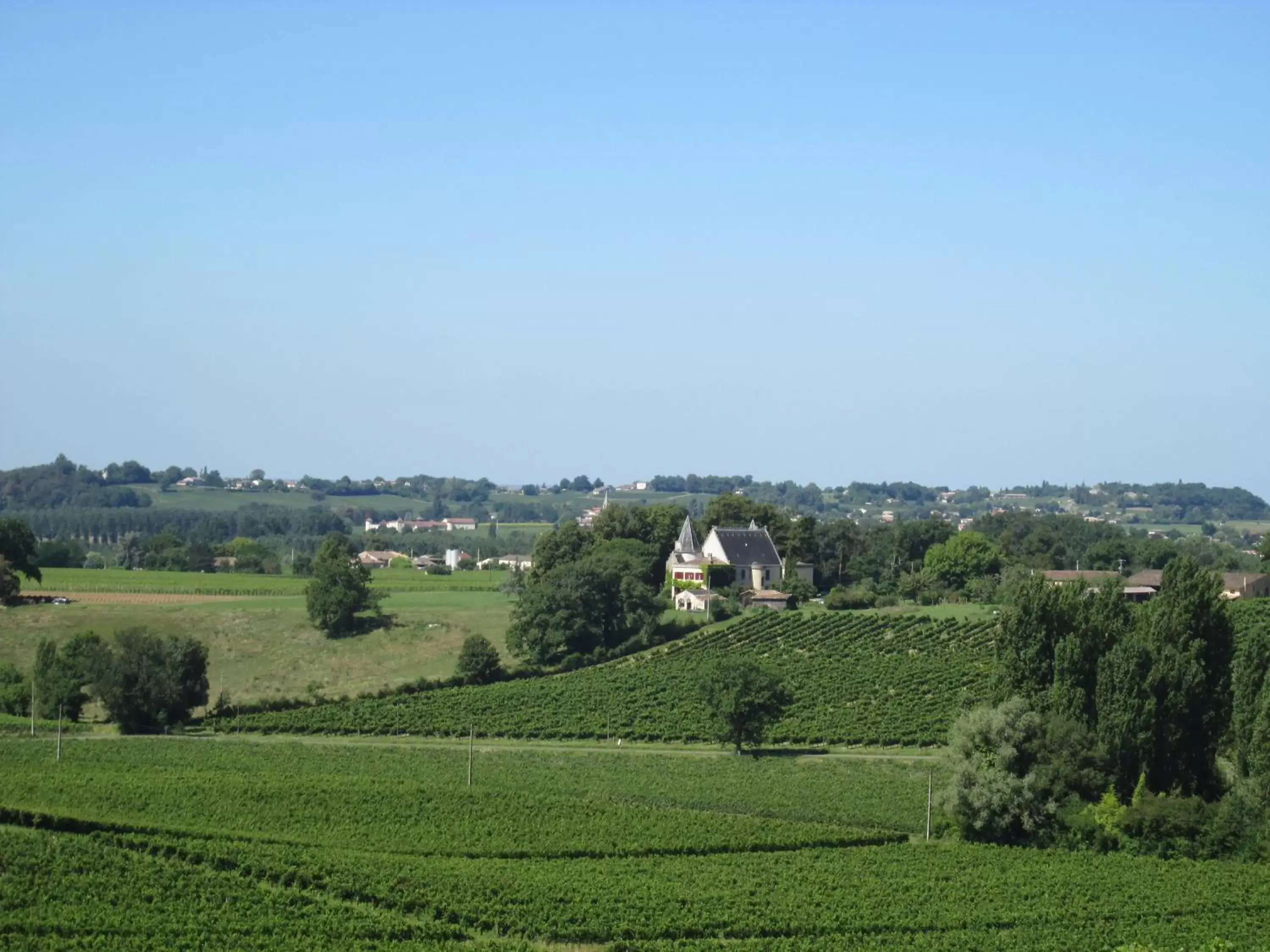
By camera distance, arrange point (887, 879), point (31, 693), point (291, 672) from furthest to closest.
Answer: point (291, 672), point (31, 693), point (887, 879)

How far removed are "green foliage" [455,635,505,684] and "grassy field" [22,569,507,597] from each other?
60.1 ft

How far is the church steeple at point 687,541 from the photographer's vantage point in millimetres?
100688

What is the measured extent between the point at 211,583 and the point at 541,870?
73.9 m

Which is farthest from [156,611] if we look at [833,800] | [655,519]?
[833,800]

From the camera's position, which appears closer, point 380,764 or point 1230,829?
point 1230,829

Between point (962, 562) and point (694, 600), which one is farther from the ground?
point (962, 562)

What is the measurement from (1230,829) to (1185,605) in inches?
361


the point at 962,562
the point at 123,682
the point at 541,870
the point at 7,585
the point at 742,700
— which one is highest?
the point at 962,562

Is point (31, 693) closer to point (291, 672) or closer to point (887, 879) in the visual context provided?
point (291, 672)

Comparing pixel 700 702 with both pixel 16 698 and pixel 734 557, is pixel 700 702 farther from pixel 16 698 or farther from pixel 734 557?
pixel 734 557

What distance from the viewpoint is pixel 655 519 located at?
332ft

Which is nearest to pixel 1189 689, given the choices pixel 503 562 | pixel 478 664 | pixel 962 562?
pixel 478 664

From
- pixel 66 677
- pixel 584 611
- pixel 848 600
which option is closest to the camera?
pixel 66 677

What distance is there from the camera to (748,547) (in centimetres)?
9956
